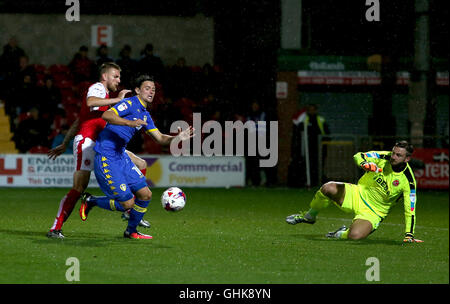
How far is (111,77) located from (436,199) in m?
10.5

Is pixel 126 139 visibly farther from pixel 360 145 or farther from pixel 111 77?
pixel 360 145

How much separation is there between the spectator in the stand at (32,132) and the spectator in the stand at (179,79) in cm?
377

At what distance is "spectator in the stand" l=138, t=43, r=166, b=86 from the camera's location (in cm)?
2272

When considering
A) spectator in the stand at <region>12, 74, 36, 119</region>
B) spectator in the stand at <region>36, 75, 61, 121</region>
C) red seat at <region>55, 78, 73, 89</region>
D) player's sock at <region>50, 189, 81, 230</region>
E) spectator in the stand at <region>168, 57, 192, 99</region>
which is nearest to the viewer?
player's sock at <region>50, 189, 81, 230</region>

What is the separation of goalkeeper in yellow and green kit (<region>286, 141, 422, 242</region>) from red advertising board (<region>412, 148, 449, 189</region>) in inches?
412

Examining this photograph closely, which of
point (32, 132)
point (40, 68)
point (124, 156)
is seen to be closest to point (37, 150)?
point (32, 132)

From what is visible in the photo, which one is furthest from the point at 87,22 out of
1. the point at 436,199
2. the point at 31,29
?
the point at 436,199

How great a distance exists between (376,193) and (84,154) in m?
3.75

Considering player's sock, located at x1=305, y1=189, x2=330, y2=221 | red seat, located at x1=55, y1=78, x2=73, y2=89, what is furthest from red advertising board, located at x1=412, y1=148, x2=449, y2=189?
player's sock, located at x1=305, y1=189, x2=330, y2=221

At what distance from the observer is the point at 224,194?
63.2 feet

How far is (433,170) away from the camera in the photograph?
21219mm

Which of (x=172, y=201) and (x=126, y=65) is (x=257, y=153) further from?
(x=172, y=201)

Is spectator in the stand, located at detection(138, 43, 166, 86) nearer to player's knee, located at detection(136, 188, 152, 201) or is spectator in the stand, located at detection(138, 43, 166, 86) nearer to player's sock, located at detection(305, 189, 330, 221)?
player's sock, located at detection(305, 189, 330, 221)

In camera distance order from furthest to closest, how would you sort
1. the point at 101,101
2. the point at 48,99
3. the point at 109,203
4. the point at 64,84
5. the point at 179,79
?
the point at 64,84, the point at 179,79, the point at 48,99, the point at 109,203, the point at 101,101
